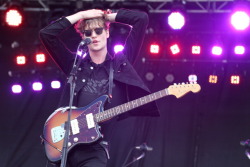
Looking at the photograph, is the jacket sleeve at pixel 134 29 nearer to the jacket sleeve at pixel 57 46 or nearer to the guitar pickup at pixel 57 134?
the jacket sleeve at pixel 57 46

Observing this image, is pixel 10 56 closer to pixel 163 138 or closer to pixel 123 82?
pixel 163 138

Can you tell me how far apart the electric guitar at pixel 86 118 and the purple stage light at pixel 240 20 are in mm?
3528

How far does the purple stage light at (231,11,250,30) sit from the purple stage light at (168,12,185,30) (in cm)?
82

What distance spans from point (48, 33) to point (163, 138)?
4.30 metres

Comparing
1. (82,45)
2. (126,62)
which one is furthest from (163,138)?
(82,45)

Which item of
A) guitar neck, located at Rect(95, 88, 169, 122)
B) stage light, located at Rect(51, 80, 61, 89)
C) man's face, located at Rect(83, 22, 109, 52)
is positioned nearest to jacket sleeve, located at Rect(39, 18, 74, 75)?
man's face, located at Rect(83, 22, 109, 52)

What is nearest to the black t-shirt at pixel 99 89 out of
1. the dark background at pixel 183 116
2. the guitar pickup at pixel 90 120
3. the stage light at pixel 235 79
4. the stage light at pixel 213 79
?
the guitar pickup at pixel 90 120

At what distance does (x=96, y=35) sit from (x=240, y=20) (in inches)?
147

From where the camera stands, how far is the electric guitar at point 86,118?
130 inches

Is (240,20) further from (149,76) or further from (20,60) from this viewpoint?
(20,60)

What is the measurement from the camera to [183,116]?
24.8 feet

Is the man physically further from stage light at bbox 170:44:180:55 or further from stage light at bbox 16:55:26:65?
stage light at bbox 16:55:26:65

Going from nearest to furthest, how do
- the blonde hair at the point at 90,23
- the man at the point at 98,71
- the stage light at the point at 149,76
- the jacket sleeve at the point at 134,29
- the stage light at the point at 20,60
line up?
1. the man at the point at 98,71
2. the blonde hair at the point at 90,23
3. the jacket sleeve at the point at 134,29
4. the stage light at the point at 149,76
5. the stage light at the point at 20,60

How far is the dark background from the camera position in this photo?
24.1ft
